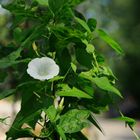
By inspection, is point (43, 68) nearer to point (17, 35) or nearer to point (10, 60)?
point (10, 60)

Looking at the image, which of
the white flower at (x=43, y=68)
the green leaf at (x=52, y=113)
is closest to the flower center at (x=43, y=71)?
the white flower at (x=43, y=68)

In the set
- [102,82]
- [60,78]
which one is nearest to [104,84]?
[102,82]

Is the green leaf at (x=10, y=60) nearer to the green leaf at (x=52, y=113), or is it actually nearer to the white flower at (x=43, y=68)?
the white flower at (x=43, y=68)

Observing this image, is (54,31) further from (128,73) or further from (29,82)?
(128,73)

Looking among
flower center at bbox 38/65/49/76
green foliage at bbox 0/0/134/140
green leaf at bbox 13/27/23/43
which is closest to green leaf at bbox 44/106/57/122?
green foliage at bbox 0/0/134/140

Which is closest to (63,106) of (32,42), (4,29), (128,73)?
(32,42)
